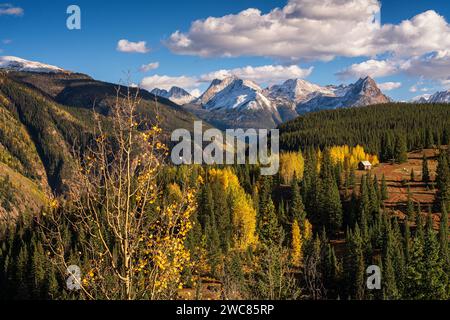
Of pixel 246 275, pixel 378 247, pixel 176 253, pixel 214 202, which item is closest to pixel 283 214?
pixel 214 202

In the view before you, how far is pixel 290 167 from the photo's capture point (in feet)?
602

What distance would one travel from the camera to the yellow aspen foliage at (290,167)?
595 feet

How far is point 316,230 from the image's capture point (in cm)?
14212

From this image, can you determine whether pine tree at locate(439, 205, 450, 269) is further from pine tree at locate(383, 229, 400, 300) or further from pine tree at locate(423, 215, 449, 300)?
pine tree at locate(423, 215, 449, 300)

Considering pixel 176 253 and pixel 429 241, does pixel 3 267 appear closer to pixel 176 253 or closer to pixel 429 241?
pixel 429 241

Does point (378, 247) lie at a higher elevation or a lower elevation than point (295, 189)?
lower

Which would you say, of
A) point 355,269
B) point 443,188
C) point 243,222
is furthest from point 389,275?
point 443,188

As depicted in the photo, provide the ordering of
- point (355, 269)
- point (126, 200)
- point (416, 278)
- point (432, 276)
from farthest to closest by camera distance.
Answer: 1. point (355, 269)
2. point (432, 276)
3. point (416, 278)
4. point (126, 200)

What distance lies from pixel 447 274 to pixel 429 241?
9.49 m

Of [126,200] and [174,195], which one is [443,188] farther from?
[126,200]

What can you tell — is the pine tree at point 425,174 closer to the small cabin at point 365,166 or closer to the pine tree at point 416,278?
the small cabin at point 365,166

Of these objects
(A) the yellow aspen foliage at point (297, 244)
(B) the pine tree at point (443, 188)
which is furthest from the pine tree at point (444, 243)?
(A) the yellow aspen foliage at point (297, 244)
